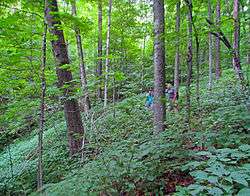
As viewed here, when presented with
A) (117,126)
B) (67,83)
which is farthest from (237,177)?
(117,126)

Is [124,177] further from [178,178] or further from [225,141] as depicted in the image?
[225,141]

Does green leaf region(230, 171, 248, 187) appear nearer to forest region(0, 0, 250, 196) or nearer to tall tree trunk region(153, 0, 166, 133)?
forest region(0, 0, 250, 196)

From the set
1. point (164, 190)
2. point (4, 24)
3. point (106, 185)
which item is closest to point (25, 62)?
point (4, 24)

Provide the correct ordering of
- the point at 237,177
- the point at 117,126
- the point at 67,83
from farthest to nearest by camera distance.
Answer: the point at 117,126 → the point at 67,83 → the point at 237,177

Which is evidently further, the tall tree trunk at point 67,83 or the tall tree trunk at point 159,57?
the tall tree trunk at point 67,83

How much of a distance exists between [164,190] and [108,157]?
1.02m

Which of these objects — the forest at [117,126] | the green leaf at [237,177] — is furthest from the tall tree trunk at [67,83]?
the green leaf at [237,177]

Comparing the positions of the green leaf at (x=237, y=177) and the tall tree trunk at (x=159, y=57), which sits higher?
the tall tree trunk at (x=159, y=57)

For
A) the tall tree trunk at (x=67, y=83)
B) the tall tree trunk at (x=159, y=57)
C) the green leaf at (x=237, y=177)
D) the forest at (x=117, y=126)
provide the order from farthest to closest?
the tall tree trunk at (x=67, y=83)
the tall tree trunk at (x=159, y=57)
the forest at (x=117, y=126)
the green leaf at (x=237, y=177)

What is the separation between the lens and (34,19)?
508 cm

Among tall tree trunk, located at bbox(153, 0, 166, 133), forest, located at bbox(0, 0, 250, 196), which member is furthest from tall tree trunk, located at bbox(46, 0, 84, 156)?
tall tree trunk, located at bbox(153, 0, 166, 133)

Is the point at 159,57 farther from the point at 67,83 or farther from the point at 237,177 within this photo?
the point at 237,177

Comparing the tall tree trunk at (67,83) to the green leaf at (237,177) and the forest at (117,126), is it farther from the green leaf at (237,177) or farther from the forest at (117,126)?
the green leaf at (237,177)

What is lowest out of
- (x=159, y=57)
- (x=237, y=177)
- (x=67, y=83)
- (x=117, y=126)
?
(x=117, y=126)
